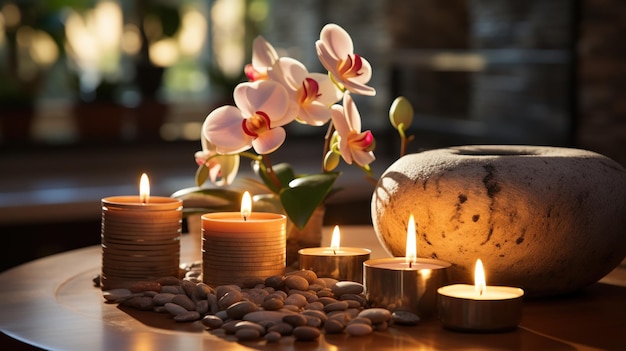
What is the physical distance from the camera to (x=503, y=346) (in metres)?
0.87

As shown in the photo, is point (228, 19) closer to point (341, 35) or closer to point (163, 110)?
point (163, 110)

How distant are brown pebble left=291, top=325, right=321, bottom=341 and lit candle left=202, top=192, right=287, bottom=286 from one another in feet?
0.60

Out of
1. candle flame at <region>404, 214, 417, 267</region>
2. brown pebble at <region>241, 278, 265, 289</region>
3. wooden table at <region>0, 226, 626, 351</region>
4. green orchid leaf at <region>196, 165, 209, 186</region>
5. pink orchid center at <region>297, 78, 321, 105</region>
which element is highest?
pink orchid center at <region>297, 78, 321, 105</region>

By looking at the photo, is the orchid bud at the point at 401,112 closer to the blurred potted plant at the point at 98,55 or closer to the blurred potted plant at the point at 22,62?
the blurred potted plant at the point at 22,62

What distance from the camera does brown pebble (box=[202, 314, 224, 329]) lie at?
3.06ft

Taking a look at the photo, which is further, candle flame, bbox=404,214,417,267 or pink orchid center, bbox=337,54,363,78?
pink orchid center, bbox=337,54,363,78

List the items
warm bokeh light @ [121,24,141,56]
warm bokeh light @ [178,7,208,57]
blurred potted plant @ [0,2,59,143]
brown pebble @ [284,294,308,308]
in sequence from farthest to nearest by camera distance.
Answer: warm bokeh light @ [178,7,208,57] → warm bokeh light @ [121,24,141,56] → blurred potted plant @ [0,2,59,143] → brown pebble @ [284,294,308,308]

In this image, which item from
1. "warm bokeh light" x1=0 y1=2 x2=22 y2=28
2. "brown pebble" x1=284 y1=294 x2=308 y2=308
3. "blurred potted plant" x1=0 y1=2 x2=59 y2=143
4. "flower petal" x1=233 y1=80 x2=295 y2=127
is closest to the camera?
"brown pebble" x1=284 y1=294 x2=308 y2=308

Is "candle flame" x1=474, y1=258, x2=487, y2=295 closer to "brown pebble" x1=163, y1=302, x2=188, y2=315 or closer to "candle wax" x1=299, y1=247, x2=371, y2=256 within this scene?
"candle wax" x1=299, y1=247, x2=371, y2=256

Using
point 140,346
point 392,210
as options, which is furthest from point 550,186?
point 140,346

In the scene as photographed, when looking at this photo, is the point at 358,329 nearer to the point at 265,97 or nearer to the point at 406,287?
the point at 406,287

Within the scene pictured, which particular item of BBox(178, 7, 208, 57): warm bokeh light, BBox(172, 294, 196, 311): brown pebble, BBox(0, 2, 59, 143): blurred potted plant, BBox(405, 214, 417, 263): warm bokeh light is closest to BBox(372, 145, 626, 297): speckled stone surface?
BBox(405, 214, 417, 263): warm bokeh light

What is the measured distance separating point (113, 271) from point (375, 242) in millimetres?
501


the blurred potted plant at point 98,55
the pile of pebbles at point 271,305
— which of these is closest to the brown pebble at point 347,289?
the pile of pebbles at point 271,305
